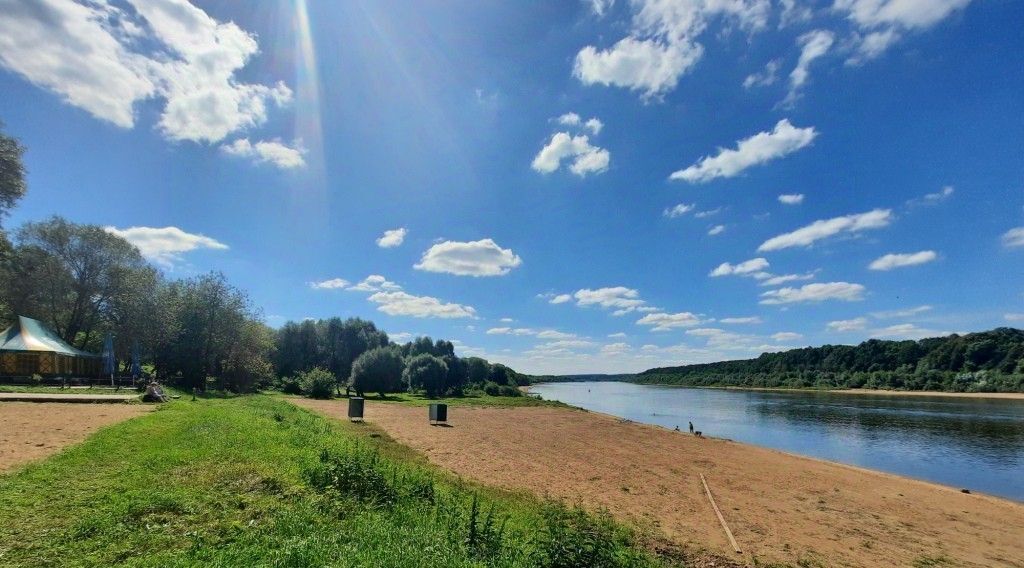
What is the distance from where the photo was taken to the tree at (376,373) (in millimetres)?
61719

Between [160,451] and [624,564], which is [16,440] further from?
[624,564]

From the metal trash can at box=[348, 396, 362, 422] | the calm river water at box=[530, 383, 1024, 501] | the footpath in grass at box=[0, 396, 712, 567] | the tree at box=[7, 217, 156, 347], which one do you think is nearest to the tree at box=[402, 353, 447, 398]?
the calm river water at box=[530, 383, 1024, 501]

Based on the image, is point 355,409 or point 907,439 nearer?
point 355,409

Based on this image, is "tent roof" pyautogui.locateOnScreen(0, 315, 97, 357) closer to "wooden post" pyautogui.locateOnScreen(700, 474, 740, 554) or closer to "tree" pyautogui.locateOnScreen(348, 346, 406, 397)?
"tree" pyautogui.locateOnScreen(348, 346, 406, 397)

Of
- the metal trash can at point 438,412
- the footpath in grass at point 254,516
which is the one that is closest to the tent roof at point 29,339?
the metal trash can at point 438,412

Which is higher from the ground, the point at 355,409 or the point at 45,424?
the point at 45,424

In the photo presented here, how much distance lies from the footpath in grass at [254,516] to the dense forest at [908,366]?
396 ft

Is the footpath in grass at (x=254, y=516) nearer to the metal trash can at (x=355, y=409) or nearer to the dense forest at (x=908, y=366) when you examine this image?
the metal trash can at (x=355, y=409)

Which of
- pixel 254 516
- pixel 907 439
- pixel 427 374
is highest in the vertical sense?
pixel 254 516

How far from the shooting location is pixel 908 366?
115m

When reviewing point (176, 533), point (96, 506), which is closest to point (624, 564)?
→ point (176, 533)

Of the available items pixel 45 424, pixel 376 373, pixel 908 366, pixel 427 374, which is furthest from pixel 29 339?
pixel 908 366

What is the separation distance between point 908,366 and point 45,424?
15437cm

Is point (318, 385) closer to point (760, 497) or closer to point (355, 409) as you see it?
point (355, 409)
